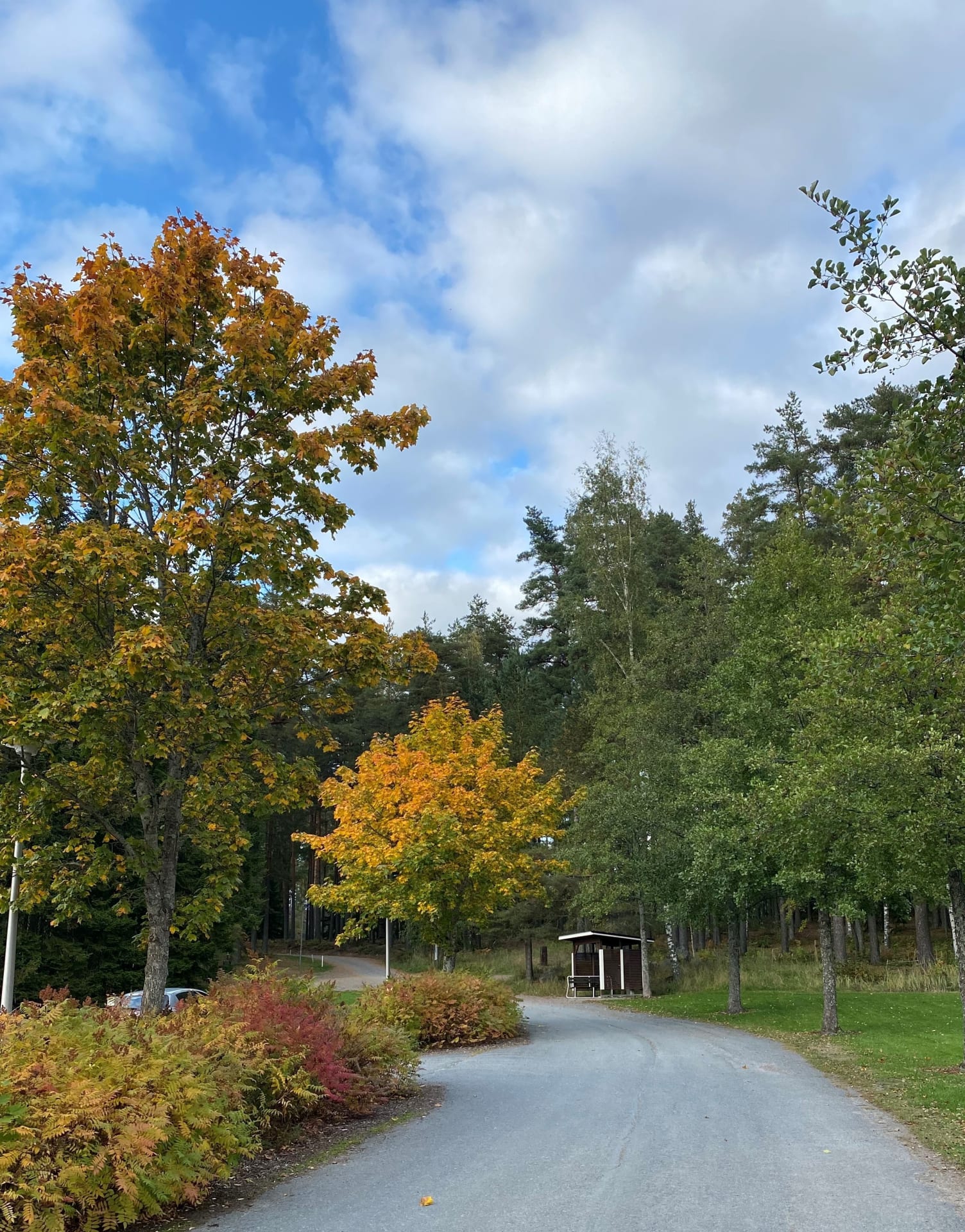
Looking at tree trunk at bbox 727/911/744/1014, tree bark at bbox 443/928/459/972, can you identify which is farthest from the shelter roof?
tree bark at bbox 443/928/459/972

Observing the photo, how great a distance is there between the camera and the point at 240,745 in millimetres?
9477

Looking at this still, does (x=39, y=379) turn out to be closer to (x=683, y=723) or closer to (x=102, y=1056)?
(x=102, y=1056)

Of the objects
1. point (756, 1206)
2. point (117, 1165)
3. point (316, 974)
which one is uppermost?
point (117, 1165)

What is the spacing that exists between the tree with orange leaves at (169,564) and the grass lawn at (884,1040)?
7344mm

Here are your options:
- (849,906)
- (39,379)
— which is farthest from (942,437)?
(849,906)

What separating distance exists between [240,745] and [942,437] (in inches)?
274

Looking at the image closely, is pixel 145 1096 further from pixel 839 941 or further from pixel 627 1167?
pixel 839 941

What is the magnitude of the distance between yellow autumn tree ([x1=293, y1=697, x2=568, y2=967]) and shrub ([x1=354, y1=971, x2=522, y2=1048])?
1909 mm

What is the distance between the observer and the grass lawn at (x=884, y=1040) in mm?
9930

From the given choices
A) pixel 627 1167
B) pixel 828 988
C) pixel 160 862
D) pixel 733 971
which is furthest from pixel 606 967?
pixel 627 1167

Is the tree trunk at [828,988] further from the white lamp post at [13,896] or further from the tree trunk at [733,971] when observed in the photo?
the white lamp post at [13,896]

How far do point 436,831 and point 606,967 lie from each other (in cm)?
1841

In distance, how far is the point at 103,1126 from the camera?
17.8 ft

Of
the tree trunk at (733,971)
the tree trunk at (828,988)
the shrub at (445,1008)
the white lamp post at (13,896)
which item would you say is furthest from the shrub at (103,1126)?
the tree trunk at (733,971)
